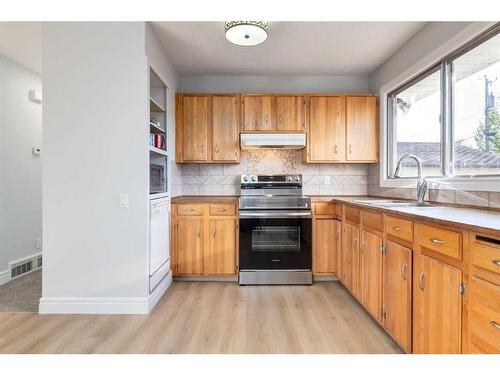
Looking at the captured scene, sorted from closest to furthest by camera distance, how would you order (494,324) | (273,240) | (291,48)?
(494,324) → (291,48) → (273,240)

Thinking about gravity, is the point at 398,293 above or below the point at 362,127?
below

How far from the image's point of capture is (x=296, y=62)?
11.1ft

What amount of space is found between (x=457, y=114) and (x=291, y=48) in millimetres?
1660

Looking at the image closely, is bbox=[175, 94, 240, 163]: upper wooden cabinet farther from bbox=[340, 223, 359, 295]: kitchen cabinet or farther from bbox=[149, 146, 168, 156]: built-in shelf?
bbox=[340, 223, 359, 295]: kitchen cabinet

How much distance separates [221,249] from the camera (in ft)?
10.5

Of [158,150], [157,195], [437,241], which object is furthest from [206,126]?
[437,241]

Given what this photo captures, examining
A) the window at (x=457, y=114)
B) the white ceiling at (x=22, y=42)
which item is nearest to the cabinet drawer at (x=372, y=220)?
the window at (x=457, y=114)

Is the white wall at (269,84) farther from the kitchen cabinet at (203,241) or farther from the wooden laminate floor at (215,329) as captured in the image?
the wooden laminate floor at (215,329)

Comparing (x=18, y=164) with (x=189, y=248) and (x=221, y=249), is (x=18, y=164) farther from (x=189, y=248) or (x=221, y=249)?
(x=221, y=249)

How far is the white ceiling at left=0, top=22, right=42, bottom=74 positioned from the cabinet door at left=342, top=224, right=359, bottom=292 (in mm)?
3378

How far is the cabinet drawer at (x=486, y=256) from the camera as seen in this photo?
113 centimetres

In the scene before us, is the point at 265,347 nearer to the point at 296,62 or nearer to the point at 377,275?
the point at 377,275
